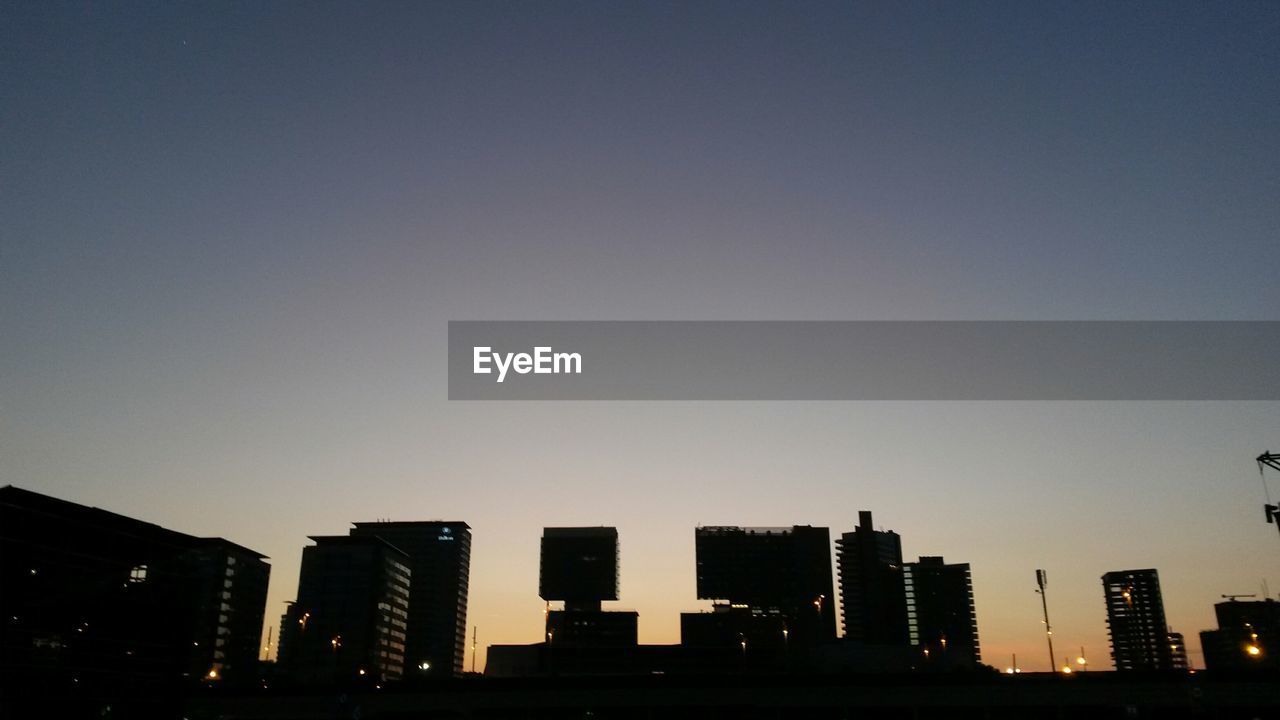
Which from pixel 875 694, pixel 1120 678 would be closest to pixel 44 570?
pixel 875 694

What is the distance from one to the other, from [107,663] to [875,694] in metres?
69.0

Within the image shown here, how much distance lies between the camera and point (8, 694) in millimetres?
52125

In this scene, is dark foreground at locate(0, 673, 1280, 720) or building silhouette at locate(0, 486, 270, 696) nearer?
building silhouette at locate(0, 486, 270, 696)

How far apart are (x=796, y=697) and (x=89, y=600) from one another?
6634 cm

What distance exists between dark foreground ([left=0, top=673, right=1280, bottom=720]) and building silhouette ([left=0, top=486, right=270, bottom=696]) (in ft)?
72.1

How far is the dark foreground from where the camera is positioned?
284ft

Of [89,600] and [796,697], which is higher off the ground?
[89,600]

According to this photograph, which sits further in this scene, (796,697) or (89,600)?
(796,697)

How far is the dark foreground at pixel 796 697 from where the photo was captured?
284 feet

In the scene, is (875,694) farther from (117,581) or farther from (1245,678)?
(117,581)

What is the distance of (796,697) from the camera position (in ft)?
315

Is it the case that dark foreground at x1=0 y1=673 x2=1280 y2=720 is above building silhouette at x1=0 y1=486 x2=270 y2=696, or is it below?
below

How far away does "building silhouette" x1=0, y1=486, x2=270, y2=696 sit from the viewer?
177ft

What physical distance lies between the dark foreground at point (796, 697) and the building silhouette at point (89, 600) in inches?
865
